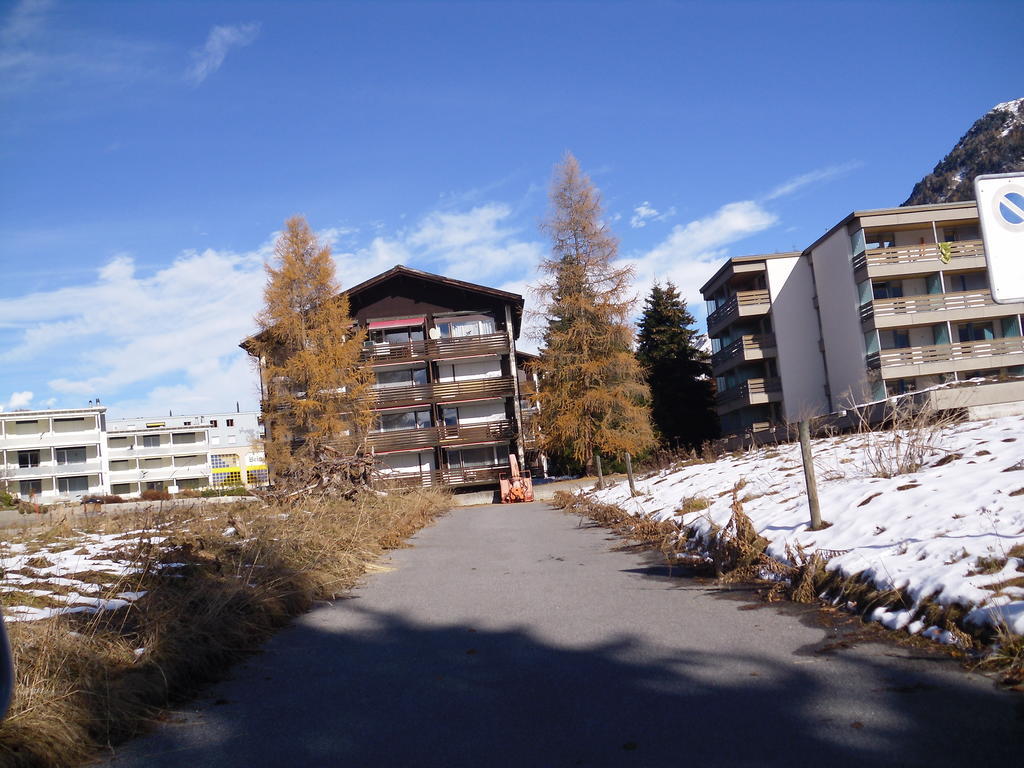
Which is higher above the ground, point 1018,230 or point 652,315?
point 652,315

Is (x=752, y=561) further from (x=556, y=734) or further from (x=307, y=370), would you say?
(x=307, y=370)

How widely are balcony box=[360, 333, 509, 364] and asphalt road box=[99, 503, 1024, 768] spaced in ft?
120

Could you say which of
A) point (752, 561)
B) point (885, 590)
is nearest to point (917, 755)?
point (885, 590)

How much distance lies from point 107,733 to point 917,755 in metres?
3.70

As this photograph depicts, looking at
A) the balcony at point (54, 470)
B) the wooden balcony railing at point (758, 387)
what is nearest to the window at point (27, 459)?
the balcony at point (54, 470)

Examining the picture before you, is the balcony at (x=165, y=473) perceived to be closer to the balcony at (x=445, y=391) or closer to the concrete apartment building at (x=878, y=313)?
the balcony at (x=445, y=391)

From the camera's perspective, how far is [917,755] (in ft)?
10.6

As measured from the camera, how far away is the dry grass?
13.0ft

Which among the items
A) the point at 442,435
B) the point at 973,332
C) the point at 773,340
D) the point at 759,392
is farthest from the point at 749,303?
the point at 442,435

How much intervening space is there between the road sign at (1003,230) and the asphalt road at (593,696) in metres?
1.95

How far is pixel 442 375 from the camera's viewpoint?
4509 cm

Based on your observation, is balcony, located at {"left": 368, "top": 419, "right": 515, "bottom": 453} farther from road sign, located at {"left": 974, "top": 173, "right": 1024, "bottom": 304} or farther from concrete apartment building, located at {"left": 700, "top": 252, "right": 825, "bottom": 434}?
road sign, located at {"left": 974, "top": 173, "right": 1024, "bottom": 304}

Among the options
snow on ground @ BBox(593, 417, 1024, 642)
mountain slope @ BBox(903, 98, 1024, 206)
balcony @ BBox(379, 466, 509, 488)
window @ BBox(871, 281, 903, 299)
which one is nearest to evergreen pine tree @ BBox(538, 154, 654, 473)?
balcony @ BBox(379, 466, 509, 488)

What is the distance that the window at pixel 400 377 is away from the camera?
148ft
